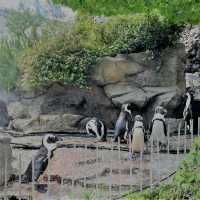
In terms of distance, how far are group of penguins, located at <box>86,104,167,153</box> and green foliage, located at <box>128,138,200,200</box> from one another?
5863 millimetres

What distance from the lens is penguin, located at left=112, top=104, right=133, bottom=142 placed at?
10016 mm

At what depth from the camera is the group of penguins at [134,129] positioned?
895cm

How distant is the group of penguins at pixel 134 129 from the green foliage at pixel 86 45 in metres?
1.26

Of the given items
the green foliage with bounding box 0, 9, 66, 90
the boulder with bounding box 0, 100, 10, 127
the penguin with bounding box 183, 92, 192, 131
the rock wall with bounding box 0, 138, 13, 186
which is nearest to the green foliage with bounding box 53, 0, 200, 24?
the rock wall with bounding box 0, 138, 13, 186

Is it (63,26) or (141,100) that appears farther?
(63,26)

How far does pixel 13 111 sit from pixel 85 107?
4.24ft

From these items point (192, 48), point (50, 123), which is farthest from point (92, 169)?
point (192, 48)

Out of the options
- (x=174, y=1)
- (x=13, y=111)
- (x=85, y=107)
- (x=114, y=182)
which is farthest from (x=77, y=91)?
(x=174, y=1)

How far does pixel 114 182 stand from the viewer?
22.0ft

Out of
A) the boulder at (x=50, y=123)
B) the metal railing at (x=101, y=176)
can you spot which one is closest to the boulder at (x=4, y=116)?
the boulder at (x=50, y=123)

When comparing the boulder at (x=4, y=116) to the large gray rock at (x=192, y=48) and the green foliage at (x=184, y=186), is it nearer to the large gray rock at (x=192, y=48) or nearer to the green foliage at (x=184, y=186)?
the large gray rock at (x=192, y=48)

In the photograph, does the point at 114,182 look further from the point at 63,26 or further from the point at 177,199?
the point at 63,26

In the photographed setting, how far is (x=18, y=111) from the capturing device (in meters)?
11.4

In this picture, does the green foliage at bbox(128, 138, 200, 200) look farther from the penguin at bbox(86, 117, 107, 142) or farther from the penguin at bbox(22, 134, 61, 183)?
the penguin at bbox(86, 117, 107, 142)
